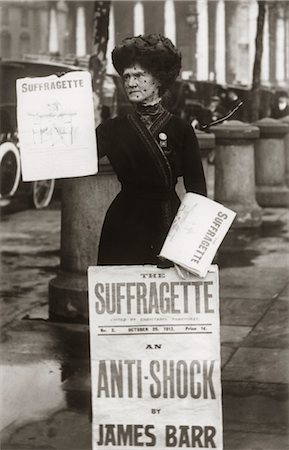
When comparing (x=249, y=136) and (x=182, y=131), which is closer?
(x=182, y=131)

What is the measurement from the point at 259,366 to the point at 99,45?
5164 mm

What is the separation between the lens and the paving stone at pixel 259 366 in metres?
5.83

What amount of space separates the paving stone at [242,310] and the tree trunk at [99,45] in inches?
118

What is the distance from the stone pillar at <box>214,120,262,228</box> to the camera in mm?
12211

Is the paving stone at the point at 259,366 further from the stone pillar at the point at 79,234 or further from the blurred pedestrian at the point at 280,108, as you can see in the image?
the blurred pedestrian at the point at 280,108

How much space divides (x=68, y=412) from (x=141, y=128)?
1633mm

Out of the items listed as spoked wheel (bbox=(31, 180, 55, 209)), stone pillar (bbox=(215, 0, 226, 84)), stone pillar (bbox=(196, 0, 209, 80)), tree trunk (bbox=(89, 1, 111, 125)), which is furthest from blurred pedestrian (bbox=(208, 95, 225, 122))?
stone pillar (bbox=(215, 0, 226, 84))

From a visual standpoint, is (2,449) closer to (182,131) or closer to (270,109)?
(182,131)

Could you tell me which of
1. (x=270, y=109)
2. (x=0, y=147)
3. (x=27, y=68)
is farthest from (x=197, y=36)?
(x=0, y=147)

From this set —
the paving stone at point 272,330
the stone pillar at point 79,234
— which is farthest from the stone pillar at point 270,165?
the stone pillar at point 79,234

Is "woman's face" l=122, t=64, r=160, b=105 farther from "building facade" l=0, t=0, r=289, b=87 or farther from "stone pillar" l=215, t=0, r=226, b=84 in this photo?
"stone pillar" l=215, t=0, r=226, b=84

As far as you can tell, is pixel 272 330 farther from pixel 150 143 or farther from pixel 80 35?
pixel 80 35

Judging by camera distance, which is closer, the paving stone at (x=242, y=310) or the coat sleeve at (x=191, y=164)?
the coat sleeve at (x=191, y=164)

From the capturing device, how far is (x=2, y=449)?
189 inches
